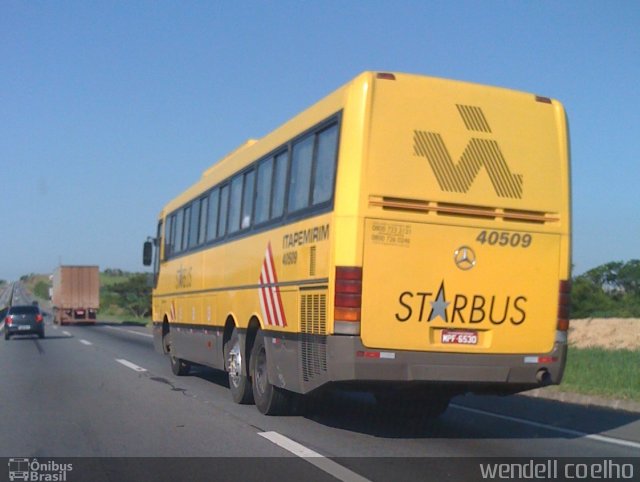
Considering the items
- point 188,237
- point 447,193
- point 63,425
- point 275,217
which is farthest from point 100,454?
point 188,237

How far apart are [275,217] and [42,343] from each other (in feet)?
74.9

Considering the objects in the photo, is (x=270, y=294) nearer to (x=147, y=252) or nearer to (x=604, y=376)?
(x=604, y=376)

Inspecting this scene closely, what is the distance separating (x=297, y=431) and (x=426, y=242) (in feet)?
9.54

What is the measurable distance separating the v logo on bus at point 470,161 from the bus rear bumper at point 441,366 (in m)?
1.76

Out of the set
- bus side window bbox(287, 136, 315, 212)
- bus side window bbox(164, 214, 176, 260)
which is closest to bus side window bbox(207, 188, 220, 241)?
bus side window bbox(164, 214, 176, 260)

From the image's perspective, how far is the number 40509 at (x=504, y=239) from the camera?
934cm

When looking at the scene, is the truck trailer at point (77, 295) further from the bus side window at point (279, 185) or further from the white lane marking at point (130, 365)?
the bus side window at point (279, 185)

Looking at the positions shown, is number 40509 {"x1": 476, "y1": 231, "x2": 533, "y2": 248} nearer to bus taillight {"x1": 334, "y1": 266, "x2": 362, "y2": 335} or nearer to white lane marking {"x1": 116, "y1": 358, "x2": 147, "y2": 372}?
bus taillight {"x1": 334, "y1": 266, "x2": 362, "y2": 335}

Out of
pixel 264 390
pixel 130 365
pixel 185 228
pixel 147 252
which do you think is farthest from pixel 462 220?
pixel 147 252

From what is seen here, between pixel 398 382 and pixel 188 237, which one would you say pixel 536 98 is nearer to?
pixel 398 382

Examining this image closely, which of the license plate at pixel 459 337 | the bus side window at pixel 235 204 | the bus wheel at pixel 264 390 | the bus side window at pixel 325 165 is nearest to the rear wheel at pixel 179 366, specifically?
the bus side window at pixel 235 204

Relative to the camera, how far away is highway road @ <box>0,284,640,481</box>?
8586 mm

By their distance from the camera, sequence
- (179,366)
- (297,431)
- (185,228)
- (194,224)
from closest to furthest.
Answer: (297,431) → (194,224) → (185,228) → (179,366)

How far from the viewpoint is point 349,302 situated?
8797 mm
